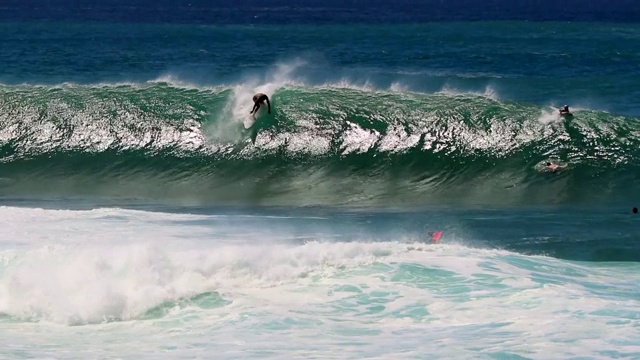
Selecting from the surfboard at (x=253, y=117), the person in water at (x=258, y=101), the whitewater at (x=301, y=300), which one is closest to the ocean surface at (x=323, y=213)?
the whitewater at (x=301, y=300)

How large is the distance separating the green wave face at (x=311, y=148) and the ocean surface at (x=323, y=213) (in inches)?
2.7

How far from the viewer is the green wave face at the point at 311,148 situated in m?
28.0

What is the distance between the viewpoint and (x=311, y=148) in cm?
3059

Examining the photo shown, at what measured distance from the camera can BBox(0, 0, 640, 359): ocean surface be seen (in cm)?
1647

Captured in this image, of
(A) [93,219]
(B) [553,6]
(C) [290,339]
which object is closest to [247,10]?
(B) [553,6]

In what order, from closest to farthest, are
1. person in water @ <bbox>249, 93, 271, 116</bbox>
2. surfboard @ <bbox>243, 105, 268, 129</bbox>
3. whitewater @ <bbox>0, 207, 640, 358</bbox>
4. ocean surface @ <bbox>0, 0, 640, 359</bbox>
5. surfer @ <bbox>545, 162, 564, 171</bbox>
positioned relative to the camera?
whitewater @ <bbox>0, 207, 640, 358</bbox>, ocean surface @ <bbox>0, 0, 640, 359</bbox>, surfer @ <bbox>545, 162, 564, 171</bbox>, surfboard @ <bbox>243, 105, 268, 129</bbox>, person in water @ <bbox>249, 93, 271, 116</bbox>

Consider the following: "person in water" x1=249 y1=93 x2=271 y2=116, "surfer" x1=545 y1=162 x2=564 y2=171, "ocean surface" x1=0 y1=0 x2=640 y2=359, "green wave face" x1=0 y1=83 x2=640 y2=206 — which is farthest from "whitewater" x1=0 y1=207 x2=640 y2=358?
"person in water" x1=249 y1=93 x2=271 y2=116

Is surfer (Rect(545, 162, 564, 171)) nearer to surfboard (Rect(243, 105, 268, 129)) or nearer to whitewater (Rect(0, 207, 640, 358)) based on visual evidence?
surfboard (Rect(243, 105, 268, 129))

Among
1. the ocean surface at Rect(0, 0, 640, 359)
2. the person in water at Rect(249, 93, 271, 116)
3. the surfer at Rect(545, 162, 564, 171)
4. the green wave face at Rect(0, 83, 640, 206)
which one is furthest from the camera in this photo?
the person in water at Rect(249, 93, 271, 116)

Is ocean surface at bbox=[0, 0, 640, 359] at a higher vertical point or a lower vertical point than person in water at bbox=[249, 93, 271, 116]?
lower

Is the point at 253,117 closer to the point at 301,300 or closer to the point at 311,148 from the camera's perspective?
the point at 311,148

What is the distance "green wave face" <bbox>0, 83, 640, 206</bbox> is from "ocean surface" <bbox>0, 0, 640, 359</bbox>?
7 cm

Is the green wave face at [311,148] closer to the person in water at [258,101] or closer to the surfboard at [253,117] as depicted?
the surfboard at [253,117]

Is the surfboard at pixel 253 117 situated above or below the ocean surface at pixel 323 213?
→ above
